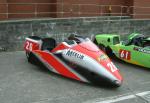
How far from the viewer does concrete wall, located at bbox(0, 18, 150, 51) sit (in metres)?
14.4

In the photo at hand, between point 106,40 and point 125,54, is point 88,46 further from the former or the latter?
point 106,40

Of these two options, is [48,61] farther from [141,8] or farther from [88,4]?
[141,8]

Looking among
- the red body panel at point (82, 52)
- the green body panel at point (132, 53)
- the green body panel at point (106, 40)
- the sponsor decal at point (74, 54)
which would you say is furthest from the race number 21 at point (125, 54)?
the sponsor decal at point (74, 54)

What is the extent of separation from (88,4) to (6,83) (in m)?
8.86

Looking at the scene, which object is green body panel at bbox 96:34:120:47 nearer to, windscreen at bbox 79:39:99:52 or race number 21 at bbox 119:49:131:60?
race number 21 at bbox 119:49:131:60

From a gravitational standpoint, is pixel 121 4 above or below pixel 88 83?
above

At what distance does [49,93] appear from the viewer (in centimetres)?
945

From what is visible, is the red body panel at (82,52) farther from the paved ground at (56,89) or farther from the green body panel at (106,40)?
the green body panel at (106,40)

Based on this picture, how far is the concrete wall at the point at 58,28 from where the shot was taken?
14366 mm

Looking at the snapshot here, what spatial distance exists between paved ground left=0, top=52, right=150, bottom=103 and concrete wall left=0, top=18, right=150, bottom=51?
2.26 meters

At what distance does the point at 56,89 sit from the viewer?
9844 millimetres

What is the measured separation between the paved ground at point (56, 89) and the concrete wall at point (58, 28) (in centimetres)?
226

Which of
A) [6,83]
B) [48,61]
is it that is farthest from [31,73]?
[6,83]

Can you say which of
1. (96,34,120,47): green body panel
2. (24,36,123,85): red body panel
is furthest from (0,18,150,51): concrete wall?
(24,36,123,85): red body panel
